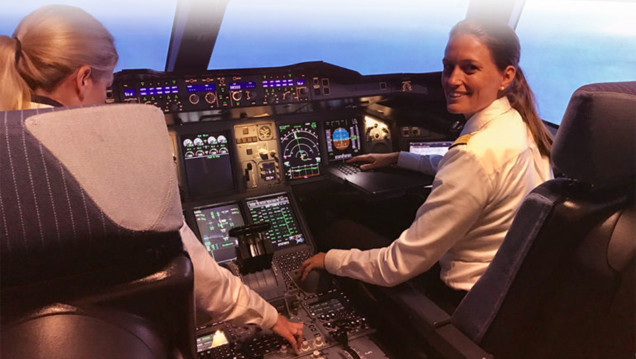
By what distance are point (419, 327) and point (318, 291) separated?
2.34 feet

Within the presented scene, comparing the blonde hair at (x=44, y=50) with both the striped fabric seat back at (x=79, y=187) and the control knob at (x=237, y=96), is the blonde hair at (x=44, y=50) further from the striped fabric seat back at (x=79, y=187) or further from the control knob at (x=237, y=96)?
the control knob at (x=237, y=96)

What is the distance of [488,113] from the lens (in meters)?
1.26

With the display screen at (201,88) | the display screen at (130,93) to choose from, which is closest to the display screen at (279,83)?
the display screen at (201,88)

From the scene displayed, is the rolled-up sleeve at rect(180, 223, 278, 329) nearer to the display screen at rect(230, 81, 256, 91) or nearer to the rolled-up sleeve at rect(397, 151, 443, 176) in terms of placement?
the display screen at rect(230, 81, 256, 91)

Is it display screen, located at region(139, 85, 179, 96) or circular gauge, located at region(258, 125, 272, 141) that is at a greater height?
display screen, located at region(139, 85, 179, 96)

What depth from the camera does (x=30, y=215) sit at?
18.5 inches

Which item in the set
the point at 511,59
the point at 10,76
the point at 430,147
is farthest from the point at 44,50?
the point at 430,147

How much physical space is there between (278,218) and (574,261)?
1631mm

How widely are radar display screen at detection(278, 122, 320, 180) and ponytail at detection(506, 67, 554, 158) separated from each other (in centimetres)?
128

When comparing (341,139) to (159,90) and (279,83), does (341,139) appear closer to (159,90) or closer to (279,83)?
(279,83)

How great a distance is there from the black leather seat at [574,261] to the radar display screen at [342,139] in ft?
5.00

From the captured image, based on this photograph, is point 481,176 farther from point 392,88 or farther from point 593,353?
point 392,88

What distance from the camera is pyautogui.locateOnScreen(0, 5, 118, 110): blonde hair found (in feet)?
2.66

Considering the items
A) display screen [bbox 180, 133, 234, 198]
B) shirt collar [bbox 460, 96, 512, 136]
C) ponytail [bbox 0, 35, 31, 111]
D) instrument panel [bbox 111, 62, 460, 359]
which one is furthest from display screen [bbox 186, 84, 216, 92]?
shirt collar [bbox 460, 96, 512, 136]
